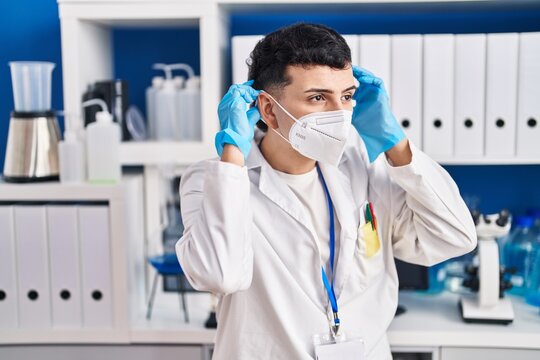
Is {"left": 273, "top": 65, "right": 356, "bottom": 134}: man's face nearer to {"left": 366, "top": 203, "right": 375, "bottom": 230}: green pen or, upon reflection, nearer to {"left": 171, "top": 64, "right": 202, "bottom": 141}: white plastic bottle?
{"left": 366, "top": 203, "right": 375, "bottom": 230}: green pen

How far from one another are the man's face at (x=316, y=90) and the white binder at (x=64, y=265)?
82 cm

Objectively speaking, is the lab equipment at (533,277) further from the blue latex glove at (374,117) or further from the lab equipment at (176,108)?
the lab equipment at (176,108)

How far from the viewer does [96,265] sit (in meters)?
1.92

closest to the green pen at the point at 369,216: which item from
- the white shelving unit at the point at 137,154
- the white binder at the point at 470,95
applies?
the white shelving unit at the point at 137,154

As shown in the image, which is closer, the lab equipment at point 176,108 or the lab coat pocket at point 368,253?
the lab coat pocket at point 368,253

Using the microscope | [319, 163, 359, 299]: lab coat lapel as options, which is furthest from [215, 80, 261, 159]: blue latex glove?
the microscope

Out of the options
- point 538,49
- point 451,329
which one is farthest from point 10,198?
point 538,49

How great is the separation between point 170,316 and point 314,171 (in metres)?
0.77

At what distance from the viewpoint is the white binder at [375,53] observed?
193 cm

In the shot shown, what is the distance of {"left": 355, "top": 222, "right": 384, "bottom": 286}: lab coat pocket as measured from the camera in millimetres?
1456

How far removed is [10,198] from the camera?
75.3 inches

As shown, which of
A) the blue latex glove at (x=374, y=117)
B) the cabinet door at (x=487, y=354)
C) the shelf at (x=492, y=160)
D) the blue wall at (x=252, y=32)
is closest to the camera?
the blue latex glove at (x=374, y=117)

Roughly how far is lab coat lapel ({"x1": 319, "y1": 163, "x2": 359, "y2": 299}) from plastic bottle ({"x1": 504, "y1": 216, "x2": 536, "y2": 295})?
0.87 m

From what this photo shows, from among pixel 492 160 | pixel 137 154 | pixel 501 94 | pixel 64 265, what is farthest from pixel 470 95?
pixel 64 265
